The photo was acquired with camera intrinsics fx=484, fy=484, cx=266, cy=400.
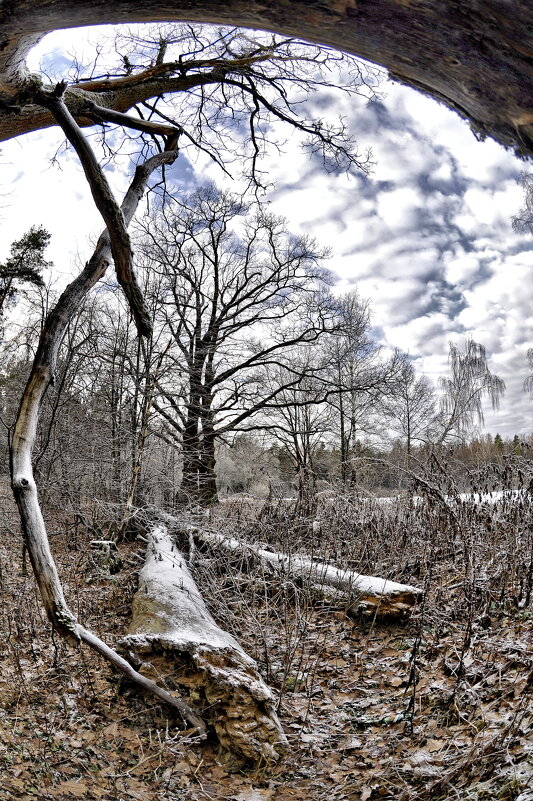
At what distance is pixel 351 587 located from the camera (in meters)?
6.08

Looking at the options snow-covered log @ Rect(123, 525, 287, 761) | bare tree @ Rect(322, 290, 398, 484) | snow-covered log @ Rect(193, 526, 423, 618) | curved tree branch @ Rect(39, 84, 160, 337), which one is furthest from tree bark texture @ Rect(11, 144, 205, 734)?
bare tree @ Rect(322, 290, 398, 484)

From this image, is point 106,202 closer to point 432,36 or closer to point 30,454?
point 30,454

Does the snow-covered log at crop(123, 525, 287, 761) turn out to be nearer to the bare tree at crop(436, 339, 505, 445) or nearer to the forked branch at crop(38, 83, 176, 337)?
the forked branch at crop(38, 83, 176, 337)

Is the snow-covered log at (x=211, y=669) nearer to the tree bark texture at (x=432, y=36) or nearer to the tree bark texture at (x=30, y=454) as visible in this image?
the tree bark texture at (x=30, y=454)

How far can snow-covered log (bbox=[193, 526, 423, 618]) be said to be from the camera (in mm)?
5766

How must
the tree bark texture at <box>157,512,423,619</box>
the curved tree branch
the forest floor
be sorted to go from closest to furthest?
1. the curved tree branch
2. the forest floor
3. the tree bark texture at <box>157,512,423,619</box>

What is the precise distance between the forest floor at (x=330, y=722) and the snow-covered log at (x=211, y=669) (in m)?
0.17

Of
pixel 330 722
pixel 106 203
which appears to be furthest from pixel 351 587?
pixel 106 203

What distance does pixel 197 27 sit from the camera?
4.98 metres

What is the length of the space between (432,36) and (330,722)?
4.72 meters

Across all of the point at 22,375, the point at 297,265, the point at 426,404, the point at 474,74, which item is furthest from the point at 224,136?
the point at 426,404

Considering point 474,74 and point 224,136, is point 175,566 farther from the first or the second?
point 474,74

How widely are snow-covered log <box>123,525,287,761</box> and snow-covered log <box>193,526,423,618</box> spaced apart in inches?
53.2

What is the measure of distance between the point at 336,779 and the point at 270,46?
6.48m
